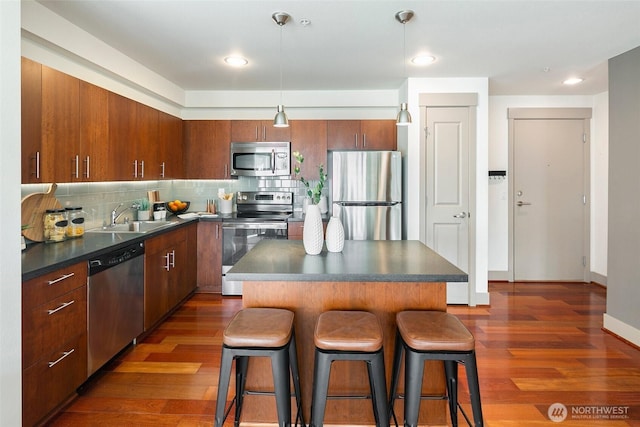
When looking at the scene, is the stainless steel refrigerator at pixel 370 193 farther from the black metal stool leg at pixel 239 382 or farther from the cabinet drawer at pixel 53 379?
the cabinet drawer at pixel 53 379

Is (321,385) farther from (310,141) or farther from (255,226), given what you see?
(310,141)

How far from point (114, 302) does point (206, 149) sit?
2744 mm

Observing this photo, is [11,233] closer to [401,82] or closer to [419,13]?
[419,13]

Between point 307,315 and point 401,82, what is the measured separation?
11.1 feet

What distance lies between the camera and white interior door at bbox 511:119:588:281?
18.2 feet

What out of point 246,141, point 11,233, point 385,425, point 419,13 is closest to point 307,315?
point 385,425

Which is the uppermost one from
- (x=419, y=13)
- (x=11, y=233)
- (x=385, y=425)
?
(x=419, y=13)

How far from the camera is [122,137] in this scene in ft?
11.8

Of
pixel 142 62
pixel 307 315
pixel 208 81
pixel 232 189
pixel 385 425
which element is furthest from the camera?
pixel 232 189

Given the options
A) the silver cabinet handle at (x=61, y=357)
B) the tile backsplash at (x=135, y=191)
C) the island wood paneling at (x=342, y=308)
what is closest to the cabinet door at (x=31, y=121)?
the tile backsplash at (x=135, y=191)

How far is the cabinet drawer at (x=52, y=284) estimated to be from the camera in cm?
200

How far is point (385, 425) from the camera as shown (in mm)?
1835

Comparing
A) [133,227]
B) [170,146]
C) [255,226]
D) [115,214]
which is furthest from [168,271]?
[170,146]

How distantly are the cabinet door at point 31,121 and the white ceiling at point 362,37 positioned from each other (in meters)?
0.57
